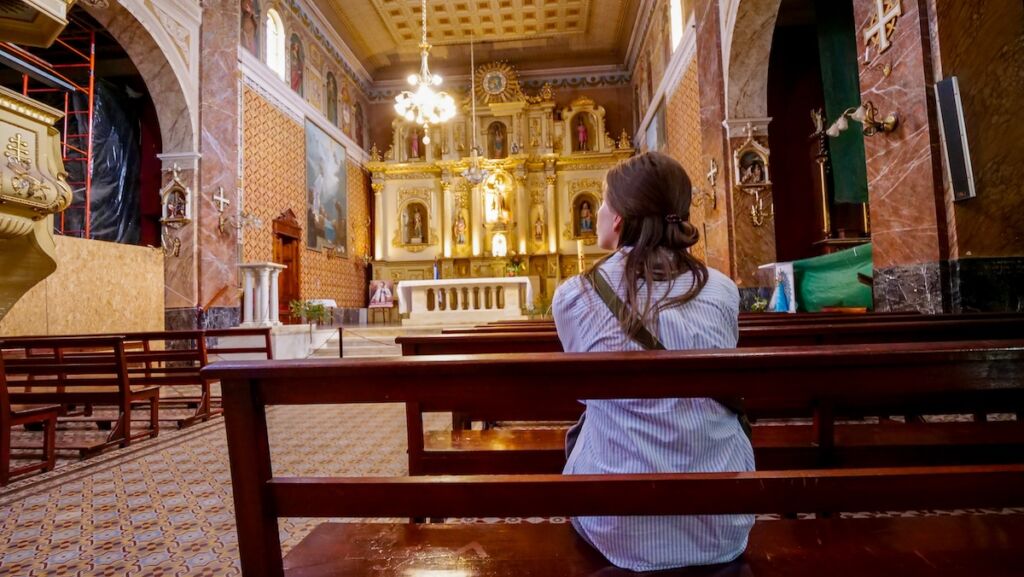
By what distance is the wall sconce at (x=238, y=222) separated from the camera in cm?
923

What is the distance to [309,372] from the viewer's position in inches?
41.4

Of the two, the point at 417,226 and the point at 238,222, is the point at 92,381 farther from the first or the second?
the point at 417,226

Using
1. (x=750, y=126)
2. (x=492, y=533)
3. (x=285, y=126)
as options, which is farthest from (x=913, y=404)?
(x=285, y=126)

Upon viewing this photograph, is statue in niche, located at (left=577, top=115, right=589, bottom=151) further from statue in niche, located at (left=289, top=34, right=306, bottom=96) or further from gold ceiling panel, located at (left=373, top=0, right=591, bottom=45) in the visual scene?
statue in niche, located at (left=289, top=34, right=306, bottom=96)

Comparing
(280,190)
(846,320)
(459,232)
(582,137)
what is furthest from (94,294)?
(582,137)

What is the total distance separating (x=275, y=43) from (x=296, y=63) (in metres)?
0.79

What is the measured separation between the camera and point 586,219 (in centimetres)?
1680

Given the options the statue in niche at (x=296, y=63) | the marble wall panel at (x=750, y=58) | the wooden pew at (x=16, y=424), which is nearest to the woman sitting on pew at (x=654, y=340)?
the wooden pew at (x=16, y=424)

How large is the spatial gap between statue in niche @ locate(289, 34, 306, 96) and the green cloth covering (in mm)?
10988

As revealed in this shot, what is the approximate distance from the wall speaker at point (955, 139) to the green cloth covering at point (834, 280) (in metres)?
1.96

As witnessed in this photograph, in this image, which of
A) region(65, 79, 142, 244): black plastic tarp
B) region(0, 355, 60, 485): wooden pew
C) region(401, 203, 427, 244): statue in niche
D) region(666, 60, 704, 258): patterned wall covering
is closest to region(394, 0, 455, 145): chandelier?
region(666, 60, 704, 258): patterned wall covering

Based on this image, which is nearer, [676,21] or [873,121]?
[873,121]

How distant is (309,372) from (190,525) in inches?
76.6

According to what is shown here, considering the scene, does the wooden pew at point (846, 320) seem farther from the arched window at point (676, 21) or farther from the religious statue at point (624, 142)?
the religious statue at point (624, 142)
